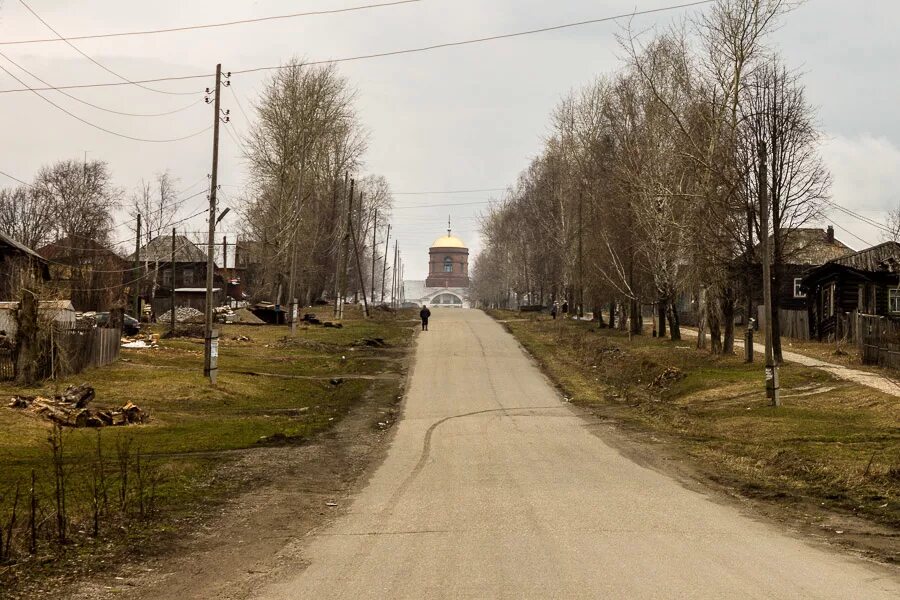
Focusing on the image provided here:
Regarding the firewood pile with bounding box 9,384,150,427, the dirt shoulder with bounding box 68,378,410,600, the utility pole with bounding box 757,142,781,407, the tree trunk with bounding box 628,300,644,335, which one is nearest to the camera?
the dirt shoulder with bounding box 68,378,410,600

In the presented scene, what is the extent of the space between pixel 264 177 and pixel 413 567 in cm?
6145

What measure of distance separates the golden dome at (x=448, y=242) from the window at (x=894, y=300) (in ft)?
477

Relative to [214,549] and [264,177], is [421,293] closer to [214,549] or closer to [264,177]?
[264,177]

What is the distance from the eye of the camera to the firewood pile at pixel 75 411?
19734mm

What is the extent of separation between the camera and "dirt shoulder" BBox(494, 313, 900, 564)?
12766 millimetres

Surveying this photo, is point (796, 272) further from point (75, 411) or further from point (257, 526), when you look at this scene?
point (257, 526)

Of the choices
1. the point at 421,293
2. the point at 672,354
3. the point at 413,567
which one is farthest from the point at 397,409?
the point at 421,293

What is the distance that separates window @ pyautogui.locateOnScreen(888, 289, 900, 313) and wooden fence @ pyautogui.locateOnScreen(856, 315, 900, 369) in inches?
602

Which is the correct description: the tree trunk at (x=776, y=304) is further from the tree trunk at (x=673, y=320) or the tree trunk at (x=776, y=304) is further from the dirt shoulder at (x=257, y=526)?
the dirt shoulder at (x=257, y=526)

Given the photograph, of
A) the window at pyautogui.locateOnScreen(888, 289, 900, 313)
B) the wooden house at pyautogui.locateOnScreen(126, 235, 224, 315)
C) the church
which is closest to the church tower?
the church

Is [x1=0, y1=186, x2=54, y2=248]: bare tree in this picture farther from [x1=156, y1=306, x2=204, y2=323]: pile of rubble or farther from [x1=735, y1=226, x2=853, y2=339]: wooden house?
[x1=735, y1=226, x2=853, y2=339]: wooden house

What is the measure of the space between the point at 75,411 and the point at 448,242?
172 metres

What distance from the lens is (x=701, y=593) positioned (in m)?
7.49

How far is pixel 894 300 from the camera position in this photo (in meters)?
45.8
